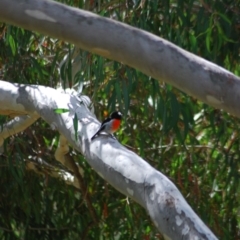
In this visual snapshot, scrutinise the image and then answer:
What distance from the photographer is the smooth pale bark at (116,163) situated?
76.1 inches

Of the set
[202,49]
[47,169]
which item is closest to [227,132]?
[202,49]

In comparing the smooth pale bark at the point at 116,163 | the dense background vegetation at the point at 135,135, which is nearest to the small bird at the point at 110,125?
the smooth pale bark at the point at 116,163

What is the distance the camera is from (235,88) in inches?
70.8

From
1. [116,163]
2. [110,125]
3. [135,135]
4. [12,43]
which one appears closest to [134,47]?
[116,163]

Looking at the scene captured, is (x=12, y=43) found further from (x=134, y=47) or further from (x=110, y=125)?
(x=134, y=47)

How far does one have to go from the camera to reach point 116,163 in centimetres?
226

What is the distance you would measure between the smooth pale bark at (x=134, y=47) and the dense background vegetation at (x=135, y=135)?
3.40ft

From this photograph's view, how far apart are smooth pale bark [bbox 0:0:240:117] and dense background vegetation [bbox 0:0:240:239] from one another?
104 centimetres

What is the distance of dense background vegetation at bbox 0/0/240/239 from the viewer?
10.5ft

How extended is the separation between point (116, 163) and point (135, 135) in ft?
5.87

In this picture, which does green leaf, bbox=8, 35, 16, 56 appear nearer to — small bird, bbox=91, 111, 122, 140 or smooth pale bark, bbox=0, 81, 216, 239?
smooth pale bark, bbox=0, 81, 216, 239

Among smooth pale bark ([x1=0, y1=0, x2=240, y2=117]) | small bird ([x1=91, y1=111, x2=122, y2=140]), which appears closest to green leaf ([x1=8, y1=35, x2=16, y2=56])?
small bird ([x1=91, y1=111, x2=122, y2=140])

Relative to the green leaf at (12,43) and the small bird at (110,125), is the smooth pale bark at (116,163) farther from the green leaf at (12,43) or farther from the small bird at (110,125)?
the green leaf at (12,43)

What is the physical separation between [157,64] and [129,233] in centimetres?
227
